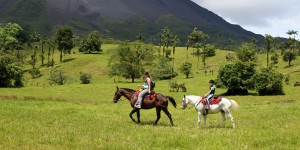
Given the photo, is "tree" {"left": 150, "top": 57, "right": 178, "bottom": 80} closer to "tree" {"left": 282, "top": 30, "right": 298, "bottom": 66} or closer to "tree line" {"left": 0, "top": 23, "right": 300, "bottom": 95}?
"tree line" {"left": 0, "top": 23, "right": 300, "bottom": 95}

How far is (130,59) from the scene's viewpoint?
413ft

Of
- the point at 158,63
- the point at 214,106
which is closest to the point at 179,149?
the point at 214,106

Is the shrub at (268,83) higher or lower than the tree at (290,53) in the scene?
lower

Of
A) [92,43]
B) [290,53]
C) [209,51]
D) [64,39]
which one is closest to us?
[290,53]

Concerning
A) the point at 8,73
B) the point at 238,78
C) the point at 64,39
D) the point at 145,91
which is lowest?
the point at 145,91

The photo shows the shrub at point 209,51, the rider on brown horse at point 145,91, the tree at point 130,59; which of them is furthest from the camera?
the shrub at point 209,51

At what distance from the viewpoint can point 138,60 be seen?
126000mm

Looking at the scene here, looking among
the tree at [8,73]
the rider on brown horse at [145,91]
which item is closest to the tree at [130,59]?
the tree at [8,73]

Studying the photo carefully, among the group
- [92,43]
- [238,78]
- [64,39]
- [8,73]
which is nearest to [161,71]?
[238,78]

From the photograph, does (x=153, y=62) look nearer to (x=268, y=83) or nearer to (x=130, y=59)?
(x=130, y=59)

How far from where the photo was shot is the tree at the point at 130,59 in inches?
4749

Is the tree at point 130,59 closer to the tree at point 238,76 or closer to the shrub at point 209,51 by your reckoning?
the tree at point 238,76

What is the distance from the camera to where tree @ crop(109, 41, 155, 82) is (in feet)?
396

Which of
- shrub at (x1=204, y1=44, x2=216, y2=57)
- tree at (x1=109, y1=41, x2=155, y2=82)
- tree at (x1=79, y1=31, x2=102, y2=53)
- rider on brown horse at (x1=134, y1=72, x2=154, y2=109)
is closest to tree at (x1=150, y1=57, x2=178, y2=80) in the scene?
tree at (x1=109, y1=41, x2=155, y2=82)
